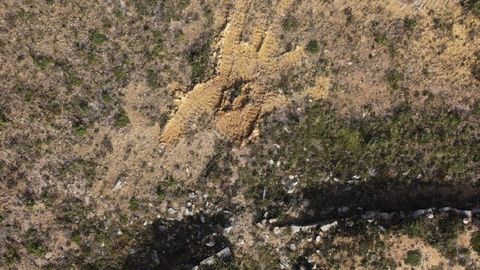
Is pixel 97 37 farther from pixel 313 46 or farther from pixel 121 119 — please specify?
pixel 313 46

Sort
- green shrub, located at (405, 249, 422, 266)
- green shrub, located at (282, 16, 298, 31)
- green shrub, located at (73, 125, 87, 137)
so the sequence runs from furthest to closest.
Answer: green shrub, located at (73, 125, 87, 137) < green shrub, located at (282, 16, 298, 31) < green shrub, located at (405, 249, 422, 266)

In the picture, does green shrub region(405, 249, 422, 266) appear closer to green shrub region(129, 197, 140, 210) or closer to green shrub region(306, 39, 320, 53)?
green shrub region(306, 39, 320, 53)

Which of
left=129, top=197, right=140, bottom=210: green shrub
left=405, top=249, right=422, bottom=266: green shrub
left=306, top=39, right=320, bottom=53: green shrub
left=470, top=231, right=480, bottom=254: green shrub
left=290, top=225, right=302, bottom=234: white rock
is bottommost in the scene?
left=470, top=231, right=480, bottom=254: green shrub

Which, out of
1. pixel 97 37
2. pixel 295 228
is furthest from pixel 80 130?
pixel 295 228

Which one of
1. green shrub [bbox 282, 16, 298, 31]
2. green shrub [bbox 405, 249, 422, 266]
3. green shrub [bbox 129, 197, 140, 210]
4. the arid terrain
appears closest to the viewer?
green shrub [bbox 405, 249, 422, 266]

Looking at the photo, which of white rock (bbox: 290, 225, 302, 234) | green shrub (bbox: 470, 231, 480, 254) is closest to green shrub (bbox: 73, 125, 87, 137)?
white rock (bbox: 290, 225, 302, 234)

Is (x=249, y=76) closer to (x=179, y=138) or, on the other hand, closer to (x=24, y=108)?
(x=179, y=138)

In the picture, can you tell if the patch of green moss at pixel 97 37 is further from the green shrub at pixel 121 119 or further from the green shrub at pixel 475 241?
the green shrub at pixel 475 241

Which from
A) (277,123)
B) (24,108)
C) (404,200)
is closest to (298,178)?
(277,123)
